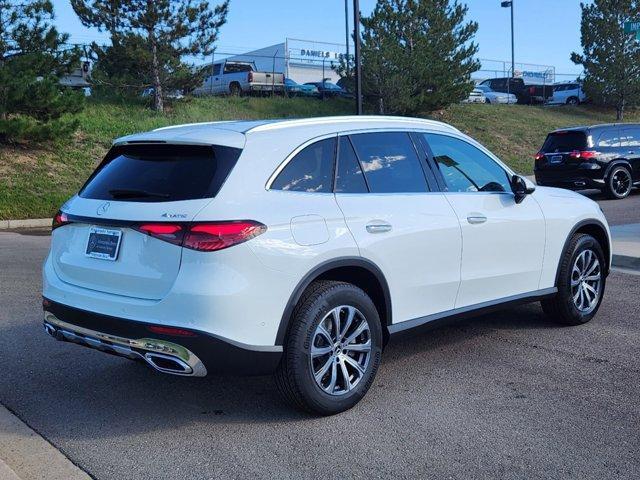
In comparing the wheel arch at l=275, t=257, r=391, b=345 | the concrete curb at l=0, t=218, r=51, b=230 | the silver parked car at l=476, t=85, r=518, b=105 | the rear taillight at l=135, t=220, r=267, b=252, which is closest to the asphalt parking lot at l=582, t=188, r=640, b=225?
the wheel arch at l=275, t=257, r=391, b=345

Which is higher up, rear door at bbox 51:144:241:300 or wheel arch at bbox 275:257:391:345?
rear door at bbox 51:144:241:300

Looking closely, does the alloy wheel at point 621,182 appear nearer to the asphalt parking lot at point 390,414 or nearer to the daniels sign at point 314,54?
the asphalt parking lot at point 390,414

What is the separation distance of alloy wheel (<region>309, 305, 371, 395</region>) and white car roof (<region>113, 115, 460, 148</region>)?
115 centimetres

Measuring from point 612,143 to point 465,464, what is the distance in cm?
1490

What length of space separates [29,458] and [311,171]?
224 centimetres

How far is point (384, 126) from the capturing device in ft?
16.2

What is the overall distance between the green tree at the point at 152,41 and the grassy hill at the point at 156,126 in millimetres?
1025

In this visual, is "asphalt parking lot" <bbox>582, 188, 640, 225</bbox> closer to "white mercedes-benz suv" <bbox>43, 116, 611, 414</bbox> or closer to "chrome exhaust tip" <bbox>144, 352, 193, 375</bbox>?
"white mercedes-benz suv" <bbox>43, 116, 611, 414</bbox>

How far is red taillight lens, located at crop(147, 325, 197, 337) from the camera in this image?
375 centimetres

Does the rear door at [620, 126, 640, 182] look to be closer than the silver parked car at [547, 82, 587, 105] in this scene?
Yes

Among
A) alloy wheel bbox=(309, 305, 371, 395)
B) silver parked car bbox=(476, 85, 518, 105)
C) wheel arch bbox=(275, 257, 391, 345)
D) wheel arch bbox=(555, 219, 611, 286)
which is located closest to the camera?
wheel arch bbox=(275, 257, 391, 345)

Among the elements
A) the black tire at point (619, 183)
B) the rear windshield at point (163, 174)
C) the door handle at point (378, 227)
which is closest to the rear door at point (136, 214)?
the rear windshield at point (163, 174)

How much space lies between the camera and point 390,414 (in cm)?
432

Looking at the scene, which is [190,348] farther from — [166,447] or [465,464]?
[465,464]
